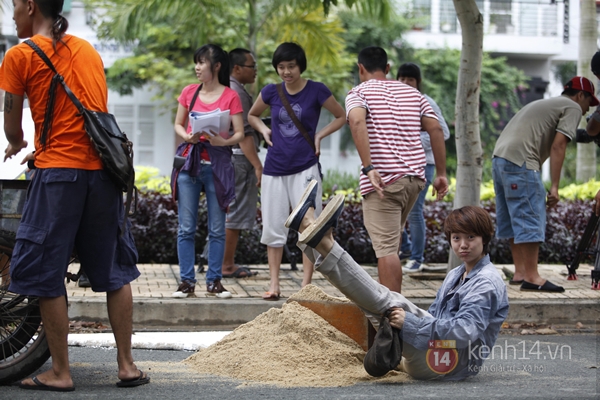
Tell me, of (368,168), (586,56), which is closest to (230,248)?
(368,168)

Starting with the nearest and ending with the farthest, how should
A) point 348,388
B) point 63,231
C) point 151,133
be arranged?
→ point 63,231 < point 348,388 < point 151,133

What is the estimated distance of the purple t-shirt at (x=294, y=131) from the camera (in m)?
6.81

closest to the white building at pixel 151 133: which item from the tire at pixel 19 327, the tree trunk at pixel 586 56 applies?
the tree trunk at pixel 586 56

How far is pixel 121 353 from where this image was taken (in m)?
4.35

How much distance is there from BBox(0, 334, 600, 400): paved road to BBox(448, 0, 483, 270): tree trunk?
2.44m

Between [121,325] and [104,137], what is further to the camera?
[121,325]

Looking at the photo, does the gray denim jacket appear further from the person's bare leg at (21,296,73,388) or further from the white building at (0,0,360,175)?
the white building at (0,0,360,175)

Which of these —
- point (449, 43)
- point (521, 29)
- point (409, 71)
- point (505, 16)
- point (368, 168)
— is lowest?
point (368, 168)

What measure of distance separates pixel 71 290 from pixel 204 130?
1.75 metres

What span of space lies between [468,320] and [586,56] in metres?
11.8

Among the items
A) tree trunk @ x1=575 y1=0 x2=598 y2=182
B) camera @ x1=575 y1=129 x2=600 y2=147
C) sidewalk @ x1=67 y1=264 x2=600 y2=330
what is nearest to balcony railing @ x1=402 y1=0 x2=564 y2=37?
tree trunk @ x1=575 y1=0 x2=598 y2=182

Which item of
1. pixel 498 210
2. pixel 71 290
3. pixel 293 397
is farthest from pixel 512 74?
pixel 293 397

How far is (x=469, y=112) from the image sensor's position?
765cm

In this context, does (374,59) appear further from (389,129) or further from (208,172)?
(208,172)
